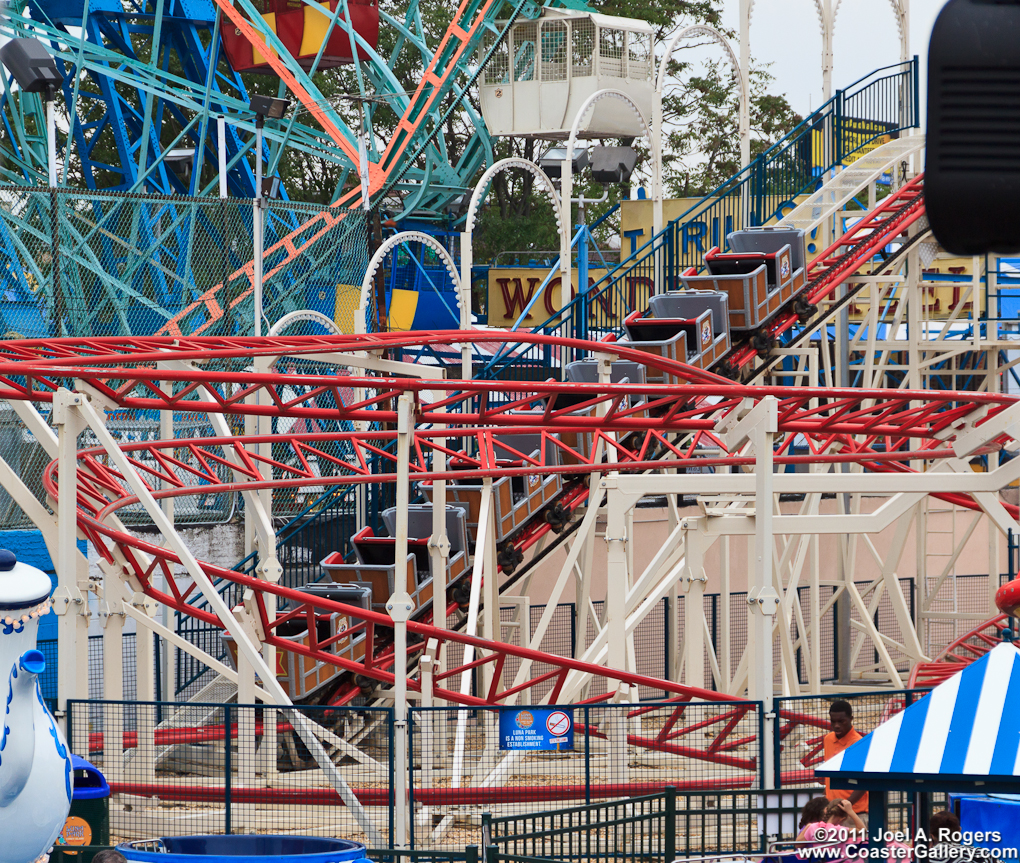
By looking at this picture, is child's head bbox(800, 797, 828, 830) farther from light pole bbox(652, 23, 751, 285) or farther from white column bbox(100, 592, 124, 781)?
light pole bbox(652, 23, 751, 285)

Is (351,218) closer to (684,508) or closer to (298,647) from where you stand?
(684,508)

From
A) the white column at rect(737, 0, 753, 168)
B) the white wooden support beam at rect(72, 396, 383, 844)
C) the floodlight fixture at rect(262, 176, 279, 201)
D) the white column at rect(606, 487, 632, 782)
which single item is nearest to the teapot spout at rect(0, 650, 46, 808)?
the white wooden support beam at rect(72, 396, 383, 844)

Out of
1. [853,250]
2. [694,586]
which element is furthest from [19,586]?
[853,250]

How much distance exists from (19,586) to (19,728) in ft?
2.42

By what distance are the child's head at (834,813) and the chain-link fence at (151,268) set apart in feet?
32.8

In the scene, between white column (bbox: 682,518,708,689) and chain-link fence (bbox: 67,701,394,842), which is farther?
white column (bbox: 682,518,708,689)

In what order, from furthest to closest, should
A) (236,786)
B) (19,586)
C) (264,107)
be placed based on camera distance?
1. (264,107)
2. (236,786)
3. (19,586)

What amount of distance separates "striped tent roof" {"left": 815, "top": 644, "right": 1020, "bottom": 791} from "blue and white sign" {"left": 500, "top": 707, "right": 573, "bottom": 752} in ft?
14.4

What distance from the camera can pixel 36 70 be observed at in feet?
54.5

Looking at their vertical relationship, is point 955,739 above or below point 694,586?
above

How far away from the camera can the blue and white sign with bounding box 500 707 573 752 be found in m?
11.1

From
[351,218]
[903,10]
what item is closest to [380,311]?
[351,218]

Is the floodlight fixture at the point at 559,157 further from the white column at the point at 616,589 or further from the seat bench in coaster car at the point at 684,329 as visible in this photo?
the white column at the point at 616,589

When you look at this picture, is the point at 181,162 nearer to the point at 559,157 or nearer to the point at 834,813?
the point at 559,157
